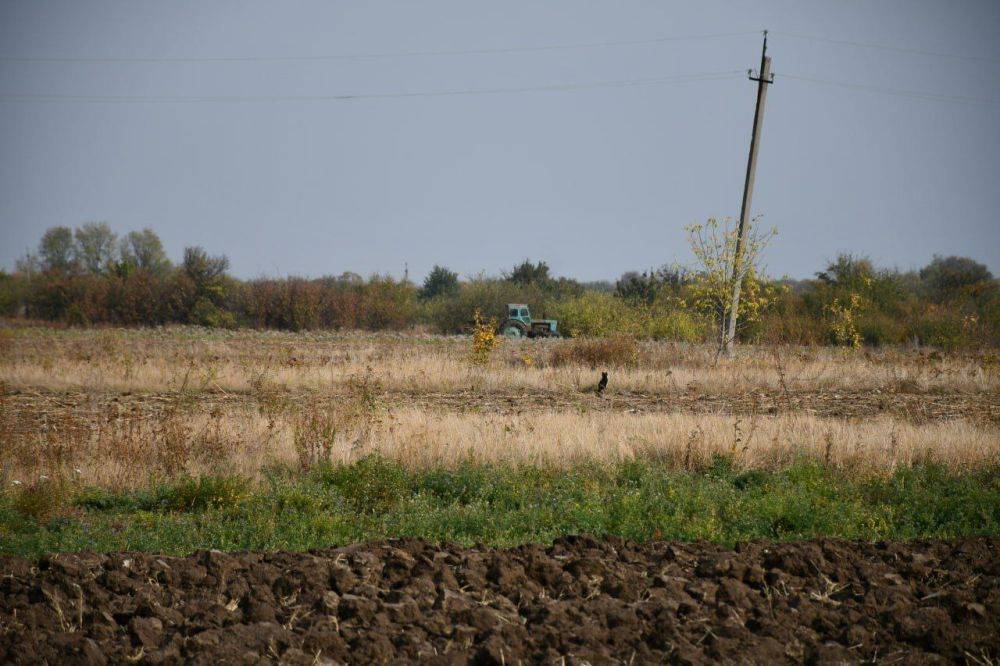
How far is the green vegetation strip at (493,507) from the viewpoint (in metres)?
7.46

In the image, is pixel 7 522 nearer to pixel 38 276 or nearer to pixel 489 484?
pixel 489 484

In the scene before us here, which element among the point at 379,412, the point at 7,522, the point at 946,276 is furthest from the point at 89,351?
the point at 946,276

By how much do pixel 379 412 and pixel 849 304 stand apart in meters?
26.5

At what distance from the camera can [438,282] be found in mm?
52281

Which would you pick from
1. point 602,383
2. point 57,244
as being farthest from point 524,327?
point 57,244

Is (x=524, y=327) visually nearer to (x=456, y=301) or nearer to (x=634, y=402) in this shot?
(x=456, y=301)

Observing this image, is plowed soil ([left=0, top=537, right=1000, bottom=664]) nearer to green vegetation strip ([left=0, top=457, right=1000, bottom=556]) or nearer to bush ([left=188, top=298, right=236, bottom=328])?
green vegetation strip ([left=0, top=457, right=1000, bottom=556])

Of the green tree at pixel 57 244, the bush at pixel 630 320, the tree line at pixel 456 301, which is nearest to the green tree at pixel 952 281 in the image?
the tree line at pixel 456 301

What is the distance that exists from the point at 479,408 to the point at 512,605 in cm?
891

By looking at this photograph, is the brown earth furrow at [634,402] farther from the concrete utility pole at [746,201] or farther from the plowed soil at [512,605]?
the plowed soil at [512,605]

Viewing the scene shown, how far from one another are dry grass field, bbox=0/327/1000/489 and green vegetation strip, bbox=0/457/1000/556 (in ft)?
1.98

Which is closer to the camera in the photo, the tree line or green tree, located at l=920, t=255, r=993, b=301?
the tree line

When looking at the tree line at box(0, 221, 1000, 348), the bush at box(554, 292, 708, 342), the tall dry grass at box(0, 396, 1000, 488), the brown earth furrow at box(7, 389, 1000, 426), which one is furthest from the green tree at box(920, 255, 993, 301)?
the tall dry grass at box(0, 396, 1000, 488)

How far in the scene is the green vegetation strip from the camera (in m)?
7.46
